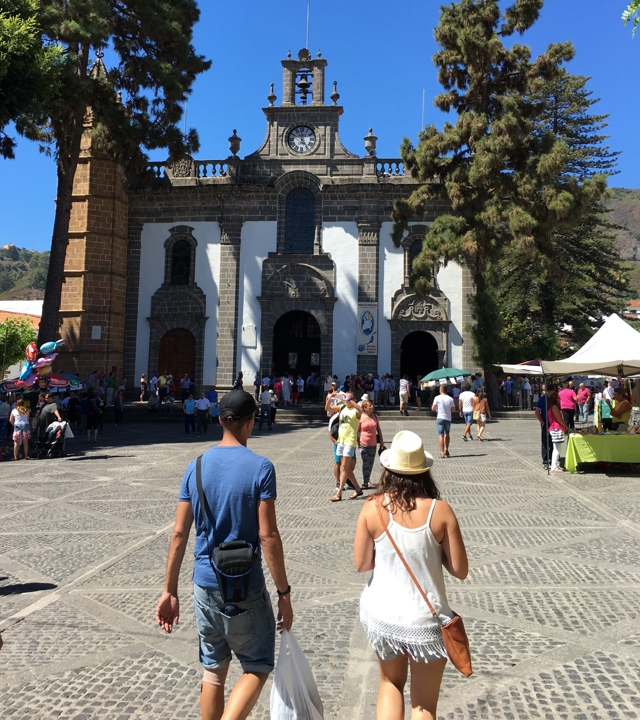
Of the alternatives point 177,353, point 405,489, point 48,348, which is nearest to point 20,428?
point 48,348

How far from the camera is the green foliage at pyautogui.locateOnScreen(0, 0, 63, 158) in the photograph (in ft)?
52.0

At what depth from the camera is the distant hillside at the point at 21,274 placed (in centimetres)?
10431

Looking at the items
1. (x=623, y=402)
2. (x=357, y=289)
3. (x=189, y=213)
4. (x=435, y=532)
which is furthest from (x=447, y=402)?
(x=189, y=213)

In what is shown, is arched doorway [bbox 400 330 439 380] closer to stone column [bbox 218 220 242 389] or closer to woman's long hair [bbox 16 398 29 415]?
stone column [bbox 218 220 242 389]

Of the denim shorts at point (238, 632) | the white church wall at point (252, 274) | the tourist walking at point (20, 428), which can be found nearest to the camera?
the denim shorts at point (238, 632)

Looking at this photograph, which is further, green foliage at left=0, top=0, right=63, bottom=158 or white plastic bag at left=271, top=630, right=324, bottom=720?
green foliage at left=0, top=0, right=63, bottom=158

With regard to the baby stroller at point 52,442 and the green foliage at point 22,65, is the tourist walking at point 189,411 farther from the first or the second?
the green foliage at point 22,65

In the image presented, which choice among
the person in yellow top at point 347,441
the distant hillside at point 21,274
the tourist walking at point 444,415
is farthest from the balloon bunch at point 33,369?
the distant hillside at point 21,274

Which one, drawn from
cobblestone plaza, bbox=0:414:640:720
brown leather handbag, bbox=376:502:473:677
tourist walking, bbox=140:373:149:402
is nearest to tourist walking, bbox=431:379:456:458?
cobblestone plaza, bbox=0:414:640:720

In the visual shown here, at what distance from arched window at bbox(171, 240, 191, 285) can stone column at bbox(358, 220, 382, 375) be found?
292 inches

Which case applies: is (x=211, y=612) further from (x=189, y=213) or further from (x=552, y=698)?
(x=189, y=213)

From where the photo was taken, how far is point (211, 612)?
2900 millimetres

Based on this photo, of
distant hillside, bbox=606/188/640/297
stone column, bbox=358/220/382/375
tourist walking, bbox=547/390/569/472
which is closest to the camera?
tourist walking, bbox=547/390/569/472

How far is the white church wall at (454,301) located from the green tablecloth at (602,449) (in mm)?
15088
